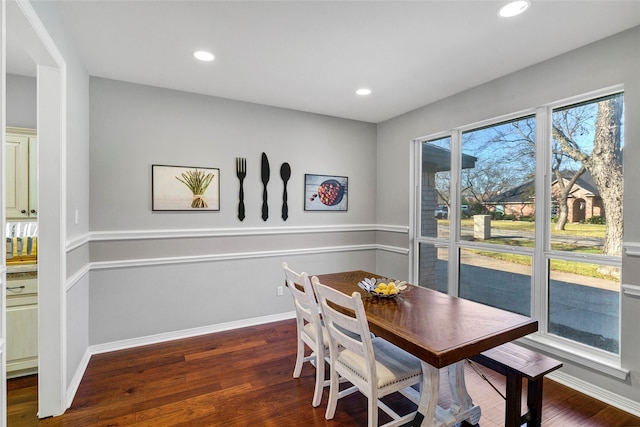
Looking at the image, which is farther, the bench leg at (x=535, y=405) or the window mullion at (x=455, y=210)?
the window mullion at (x=455, y=210)

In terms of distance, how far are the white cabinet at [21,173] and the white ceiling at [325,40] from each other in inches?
23.8

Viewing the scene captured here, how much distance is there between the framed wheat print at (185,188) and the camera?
3.21 meters

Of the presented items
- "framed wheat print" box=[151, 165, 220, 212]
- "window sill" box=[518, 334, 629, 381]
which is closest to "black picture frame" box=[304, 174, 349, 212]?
"framed wheat print" box=[151, 165, 220, 212]

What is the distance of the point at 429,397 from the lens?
1711 millimetres

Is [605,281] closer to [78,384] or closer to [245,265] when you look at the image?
[245,265]

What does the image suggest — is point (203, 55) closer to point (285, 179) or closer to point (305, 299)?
point (285, 179)

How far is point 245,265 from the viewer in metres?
3.65

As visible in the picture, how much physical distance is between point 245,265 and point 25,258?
6.35 ft

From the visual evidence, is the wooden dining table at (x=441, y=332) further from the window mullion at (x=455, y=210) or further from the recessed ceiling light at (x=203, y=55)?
the recessed ceiling light at (x=203, y=55)

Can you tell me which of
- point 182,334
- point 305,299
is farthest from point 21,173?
point 305,299

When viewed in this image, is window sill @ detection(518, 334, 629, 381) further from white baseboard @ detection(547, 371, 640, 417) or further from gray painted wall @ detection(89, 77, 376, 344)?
gray painted wall @ detection(89, 77, 376, 344)

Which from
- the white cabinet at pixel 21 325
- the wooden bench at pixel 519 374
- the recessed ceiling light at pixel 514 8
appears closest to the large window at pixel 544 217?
the wooden bench at pixel 519 374

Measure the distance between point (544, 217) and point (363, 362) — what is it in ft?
6.79

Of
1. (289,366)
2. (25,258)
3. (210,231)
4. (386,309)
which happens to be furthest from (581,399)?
(25,258)
